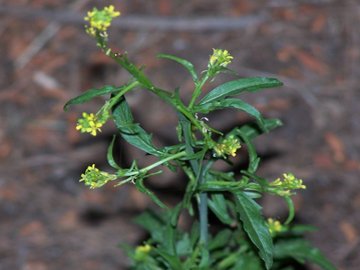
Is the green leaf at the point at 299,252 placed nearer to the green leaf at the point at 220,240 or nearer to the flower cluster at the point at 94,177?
the green leaf at the point at 220,240

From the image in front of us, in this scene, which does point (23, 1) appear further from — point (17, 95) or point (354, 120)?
point (354, 120)

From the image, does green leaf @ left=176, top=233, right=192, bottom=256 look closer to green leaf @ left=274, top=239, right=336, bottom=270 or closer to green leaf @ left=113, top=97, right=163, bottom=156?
green leaf @ left=274, top=239, right=336, bottom=270

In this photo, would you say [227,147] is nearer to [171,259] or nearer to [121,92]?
[121,92]

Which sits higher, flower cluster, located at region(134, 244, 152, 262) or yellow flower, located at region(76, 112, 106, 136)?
yellow flower, located at region(76, 112, 106, 136)

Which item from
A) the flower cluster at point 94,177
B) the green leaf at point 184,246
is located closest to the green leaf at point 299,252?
the green leaf at point 184,246

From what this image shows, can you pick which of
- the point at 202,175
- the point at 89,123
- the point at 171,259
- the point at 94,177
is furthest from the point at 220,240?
the point at 89,123

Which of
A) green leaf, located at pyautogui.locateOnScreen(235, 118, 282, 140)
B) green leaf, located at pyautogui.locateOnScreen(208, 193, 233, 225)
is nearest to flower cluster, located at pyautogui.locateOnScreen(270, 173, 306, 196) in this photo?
green leaf, located at pyautogui.locateOnScreen(208, 193, 233, 225)
